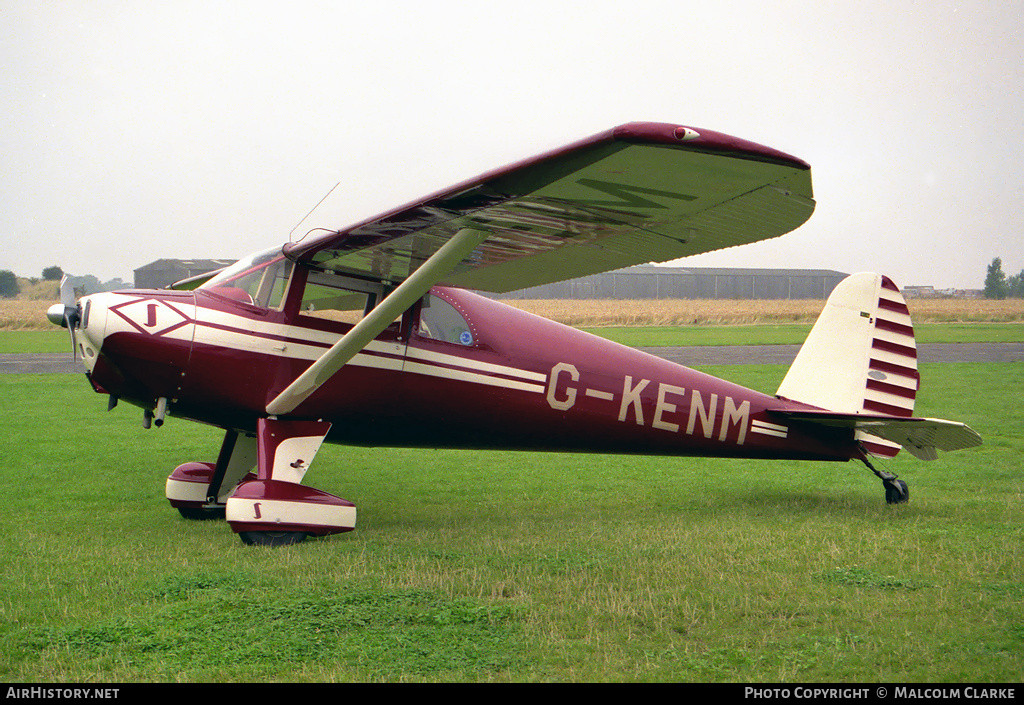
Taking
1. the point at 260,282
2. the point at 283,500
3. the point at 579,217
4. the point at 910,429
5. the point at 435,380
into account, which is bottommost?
the point at 283,500

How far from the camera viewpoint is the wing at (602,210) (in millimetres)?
4289

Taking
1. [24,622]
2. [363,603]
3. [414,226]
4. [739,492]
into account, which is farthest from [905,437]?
[24,622]

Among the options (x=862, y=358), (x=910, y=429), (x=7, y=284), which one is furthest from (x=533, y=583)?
(x=7, y=284)

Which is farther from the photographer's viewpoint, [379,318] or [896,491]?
[896,491]

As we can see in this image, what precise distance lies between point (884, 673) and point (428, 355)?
15.1 ft

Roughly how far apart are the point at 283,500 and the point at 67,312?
2.34 meters

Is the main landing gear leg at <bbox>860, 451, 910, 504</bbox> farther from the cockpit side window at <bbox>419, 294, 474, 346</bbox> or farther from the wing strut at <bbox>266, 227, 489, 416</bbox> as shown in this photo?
the wing strut at <bbox>266, 227, 489, 416</bbox>

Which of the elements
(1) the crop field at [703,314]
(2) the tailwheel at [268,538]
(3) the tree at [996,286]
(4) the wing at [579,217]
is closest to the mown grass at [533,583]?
(2) the tailwheel at [268,538]

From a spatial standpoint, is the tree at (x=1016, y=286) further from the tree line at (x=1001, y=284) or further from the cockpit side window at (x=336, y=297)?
the cockpit side window at (x=336, y=297)

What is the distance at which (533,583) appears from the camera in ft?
17.0

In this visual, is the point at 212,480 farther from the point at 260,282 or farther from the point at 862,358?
the point at 862,358

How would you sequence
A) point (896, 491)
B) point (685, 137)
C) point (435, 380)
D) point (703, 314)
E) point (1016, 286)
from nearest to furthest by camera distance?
point (685, 137) → point (435, 380) → point (896, 491) → point (703, 314) → point (1016, 286)

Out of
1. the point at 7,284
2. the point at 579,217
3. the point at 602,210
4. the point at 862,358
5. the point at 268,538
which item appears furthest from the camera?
the point at 7,284

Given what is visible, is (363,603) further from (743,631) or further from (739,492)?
(739,492)
